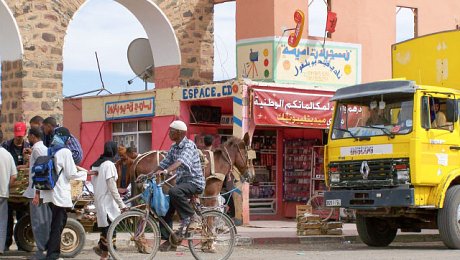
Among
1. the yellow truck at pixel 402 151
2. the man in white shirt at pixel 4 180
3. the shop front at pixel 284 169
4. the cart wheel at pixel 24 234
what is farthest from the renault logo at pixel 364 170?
the shop front at pixel 284 169

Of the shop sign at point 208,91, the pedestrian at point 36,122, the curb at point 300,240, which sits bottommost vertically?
the curb at point 300,240

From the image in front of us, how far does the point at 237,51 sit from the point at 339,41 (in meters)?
2.77

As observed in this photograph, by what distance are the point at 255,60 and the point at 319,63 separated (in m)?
1.70

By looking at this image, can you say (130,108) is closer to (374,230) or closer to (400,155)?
(374,230)

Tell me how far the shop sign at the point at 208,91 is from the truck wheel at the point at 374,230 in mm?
5445

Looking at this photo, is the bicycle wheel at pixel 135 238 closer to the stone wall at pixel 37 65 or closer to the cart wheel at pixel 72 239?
the cart wheel at pixel 72 239

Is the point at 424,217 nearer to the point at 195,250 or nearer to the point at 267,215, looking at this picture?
the point at 195,250

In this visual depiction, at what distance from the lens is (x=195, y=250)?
1219 cm

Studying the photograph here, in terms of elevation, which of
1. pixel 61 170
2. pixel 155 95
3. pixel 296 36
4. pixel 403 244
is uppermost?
pixel 296 36

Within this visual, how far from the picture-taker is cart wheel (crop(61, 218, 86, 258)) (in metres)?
13.5

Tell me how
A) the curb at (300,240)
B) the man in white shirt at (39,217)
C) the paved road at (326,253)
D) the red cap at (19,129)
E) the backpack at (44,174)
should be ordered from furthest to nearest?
the curb at (300,240) → the red cap at (19,129) → the paved road at (326,253) → the man in white shirt at (39,217) → the backpack at (44,174)

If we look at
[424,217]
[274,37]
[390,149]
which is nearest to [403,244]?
[424,217]

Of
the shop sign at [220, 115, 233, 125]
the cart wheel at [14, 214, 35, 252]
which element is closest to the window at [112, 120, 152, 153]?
the shop sign at [220, 115, 233, 125]

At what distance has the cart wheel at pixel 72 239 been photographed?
44.3 feet
